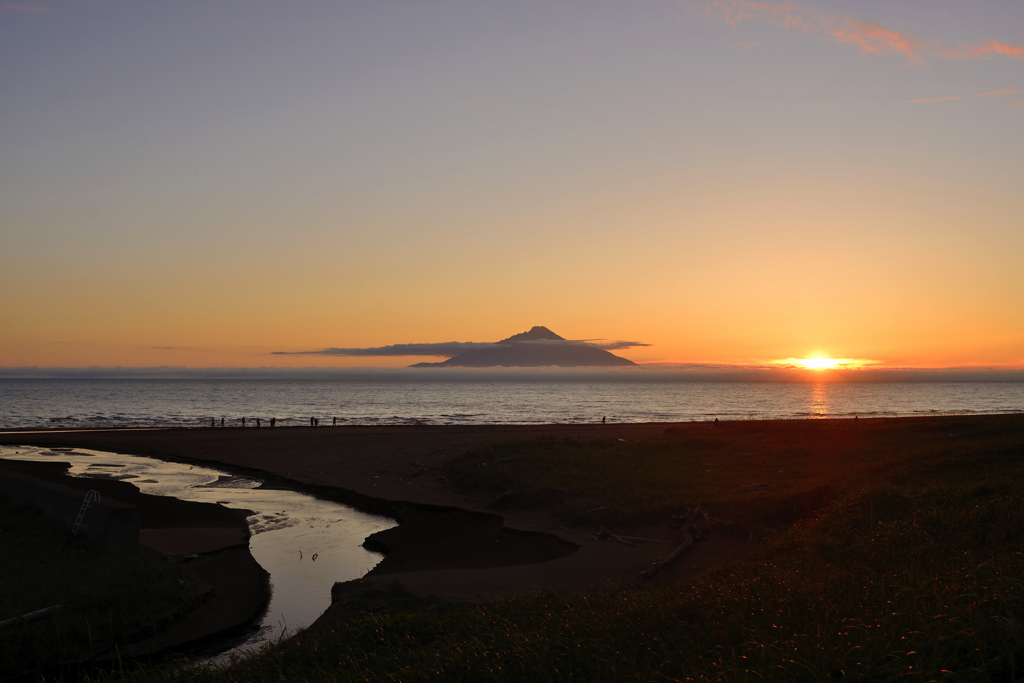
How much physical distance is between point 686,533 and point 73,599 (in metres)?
13.9

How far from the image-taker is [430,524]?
816 inches

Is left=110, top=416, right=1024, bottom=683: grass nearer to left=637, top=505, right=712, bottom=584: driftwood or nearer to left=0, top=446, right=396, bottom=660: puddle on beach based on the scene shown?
left=637, top=505, right=712, bottom=584: driftwood

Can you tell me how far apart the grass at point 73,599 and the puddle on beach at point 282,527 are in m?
1.91

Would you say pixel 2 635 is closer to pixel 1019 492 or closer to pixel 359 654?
pixel 359 654

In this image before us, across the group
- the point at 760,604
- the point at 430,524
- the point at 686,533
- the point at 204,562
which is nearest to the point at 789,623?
the point at 760,604

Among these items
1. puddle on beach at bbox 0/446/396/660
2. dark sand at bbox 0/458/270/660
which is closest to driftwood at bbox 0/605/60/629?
dark sand at bbox 0/458/270/660

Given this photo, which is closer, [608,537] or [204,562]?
[204,562]

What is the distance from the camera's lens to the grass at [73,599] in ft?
32.3

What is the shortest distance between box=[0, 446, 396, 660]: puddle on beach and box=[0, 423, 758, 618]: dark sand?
75 cm

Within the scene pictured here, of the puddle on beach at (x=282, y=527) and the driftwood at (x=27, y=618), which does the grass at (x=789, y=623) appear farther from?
the driftwood at (x=27, y=618)

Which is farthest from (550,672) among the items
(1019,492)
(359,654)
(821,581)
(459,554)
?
(459,554)

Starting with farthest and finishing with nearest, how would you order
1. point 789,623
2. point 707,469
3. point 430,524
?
point 707,469, point 430,524, point 789,623

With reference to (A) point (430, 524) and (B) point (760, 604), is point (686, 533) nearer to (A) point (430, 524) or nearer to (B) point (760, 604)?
(A) point (430, 524)

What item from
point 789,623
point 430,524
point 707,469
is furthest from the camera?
point 707,469
